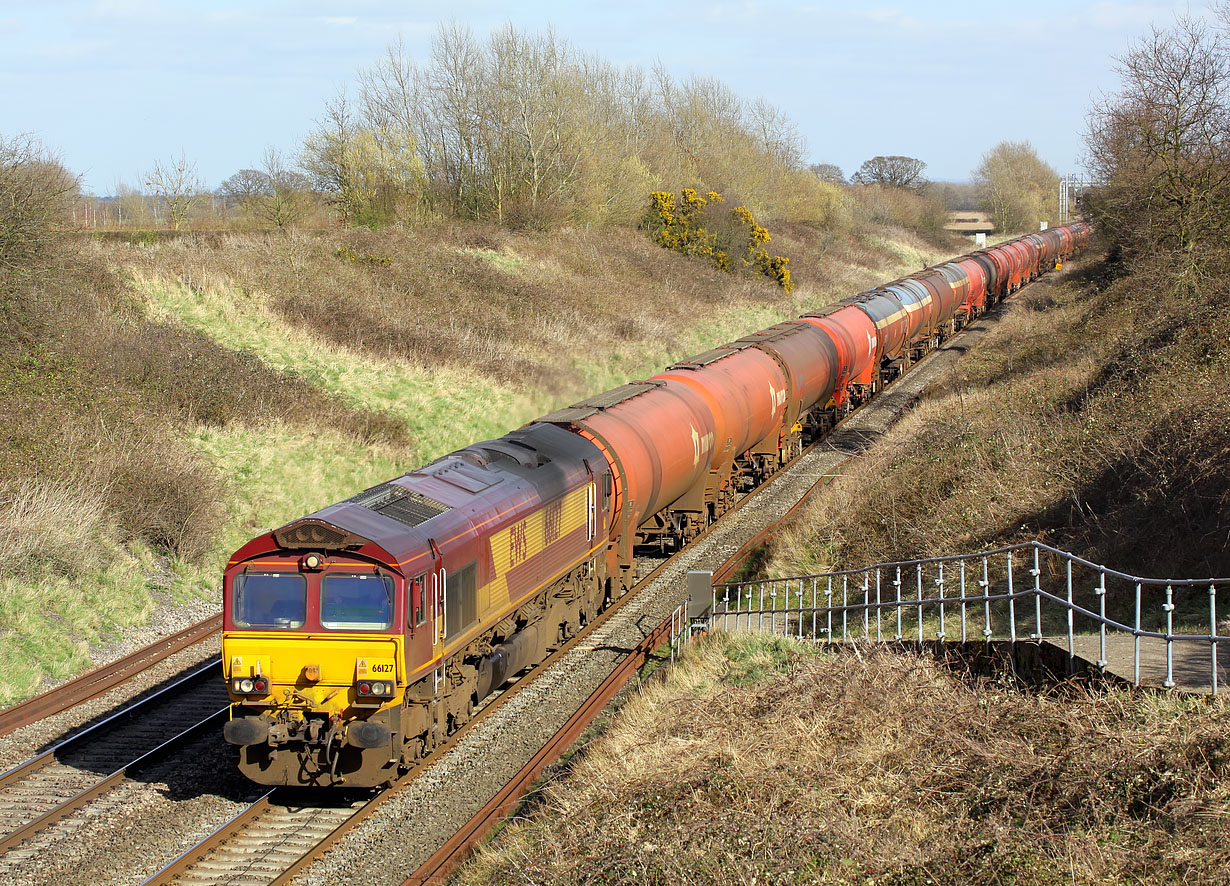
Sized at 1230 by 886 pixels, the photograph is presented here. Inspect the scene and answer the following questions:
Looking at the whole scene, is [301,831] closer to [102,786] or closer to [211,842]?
[211,842]

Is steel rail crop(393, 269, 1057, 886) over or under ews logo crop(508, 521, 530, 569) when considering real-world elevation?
under

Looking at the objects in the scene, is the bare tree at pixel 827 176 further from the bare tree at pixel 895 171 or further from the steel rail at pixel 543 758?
the steel rail at pixel 543 758

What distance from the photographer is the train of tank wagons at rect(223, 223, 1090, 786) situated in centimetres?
1062

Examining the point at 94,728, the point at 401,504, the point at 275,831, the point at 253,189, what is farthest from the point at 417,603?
the point at 253,189

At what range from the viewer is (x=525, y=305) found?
3938 centimetres

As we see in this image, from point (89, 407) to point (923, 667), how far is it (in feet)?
55.3

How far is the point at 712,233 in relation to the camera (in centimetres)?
5716

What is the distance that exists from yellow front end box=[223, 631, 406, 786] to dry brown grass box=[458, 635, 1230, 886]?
174 cm

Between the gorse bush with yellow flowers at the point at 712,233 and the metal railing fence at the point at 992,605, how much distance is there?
129 feet

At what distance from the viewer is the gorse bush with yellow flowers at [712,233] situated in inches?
2223

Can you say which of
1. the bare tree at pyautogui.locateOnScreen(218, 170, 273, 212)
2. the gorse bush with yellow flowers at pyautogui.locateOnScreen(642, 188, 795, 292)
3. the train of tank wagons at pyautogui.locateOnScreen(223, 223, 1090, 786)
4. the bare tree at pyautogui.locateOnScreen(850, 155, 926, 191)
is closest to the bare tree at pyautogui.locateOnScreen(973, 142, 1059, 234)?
the bare tree at pyautogui.locateOnScreen(850, 155, 926, 191)

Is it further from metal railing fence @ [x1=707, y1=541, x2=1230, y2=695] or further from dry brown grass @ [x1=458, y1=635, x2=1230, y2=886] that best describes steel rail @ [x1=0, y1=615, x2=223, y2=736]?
metal railing fence @ [x1=707, y1=541, x2=1230, y2=695]

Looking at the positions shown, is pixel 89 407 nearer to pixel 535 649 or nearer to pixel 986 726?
pixel 535 649

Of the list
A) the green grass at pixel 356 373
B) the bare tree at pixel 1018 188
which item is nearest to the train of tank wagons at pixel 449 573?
the green grass at pixel 356 373
